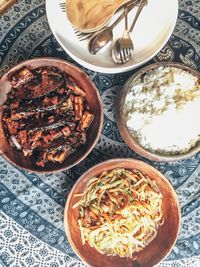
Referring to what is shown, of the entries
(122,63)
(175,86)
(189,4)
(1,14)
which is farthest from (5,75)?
(189,4)

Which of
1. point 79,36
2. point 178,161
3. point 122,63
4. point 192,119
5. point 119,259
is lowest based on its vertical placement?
point 119,259

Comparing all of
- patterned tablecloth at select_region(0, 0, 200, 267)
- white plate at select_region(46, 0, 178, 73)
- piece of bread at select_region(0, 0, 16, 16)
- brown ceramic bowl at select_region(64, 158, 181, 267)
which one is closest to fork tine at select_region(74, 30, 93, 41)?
white plate at select_region(46, 0, 178, 73)

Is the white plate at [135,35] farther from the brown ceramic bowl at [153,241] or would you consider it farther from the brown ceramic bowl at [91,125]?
the brown ceramic bowl at [153,241]

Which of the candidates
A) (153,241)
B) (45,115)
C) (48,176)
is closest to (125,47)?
(45,115)

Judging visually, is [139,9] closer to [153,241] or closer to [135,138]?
[135,138]

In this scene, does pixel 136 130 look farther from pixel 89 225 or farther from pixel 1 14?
pixel 1 14

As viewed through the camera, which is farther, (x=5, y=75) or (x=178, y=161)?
(x=178, y=161)

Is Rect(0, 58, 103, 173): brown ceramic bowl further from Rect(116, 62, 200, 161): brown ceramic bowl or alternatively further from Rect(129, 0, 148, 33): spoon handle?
Rect(129, 0, 148, 33): spoon handle
